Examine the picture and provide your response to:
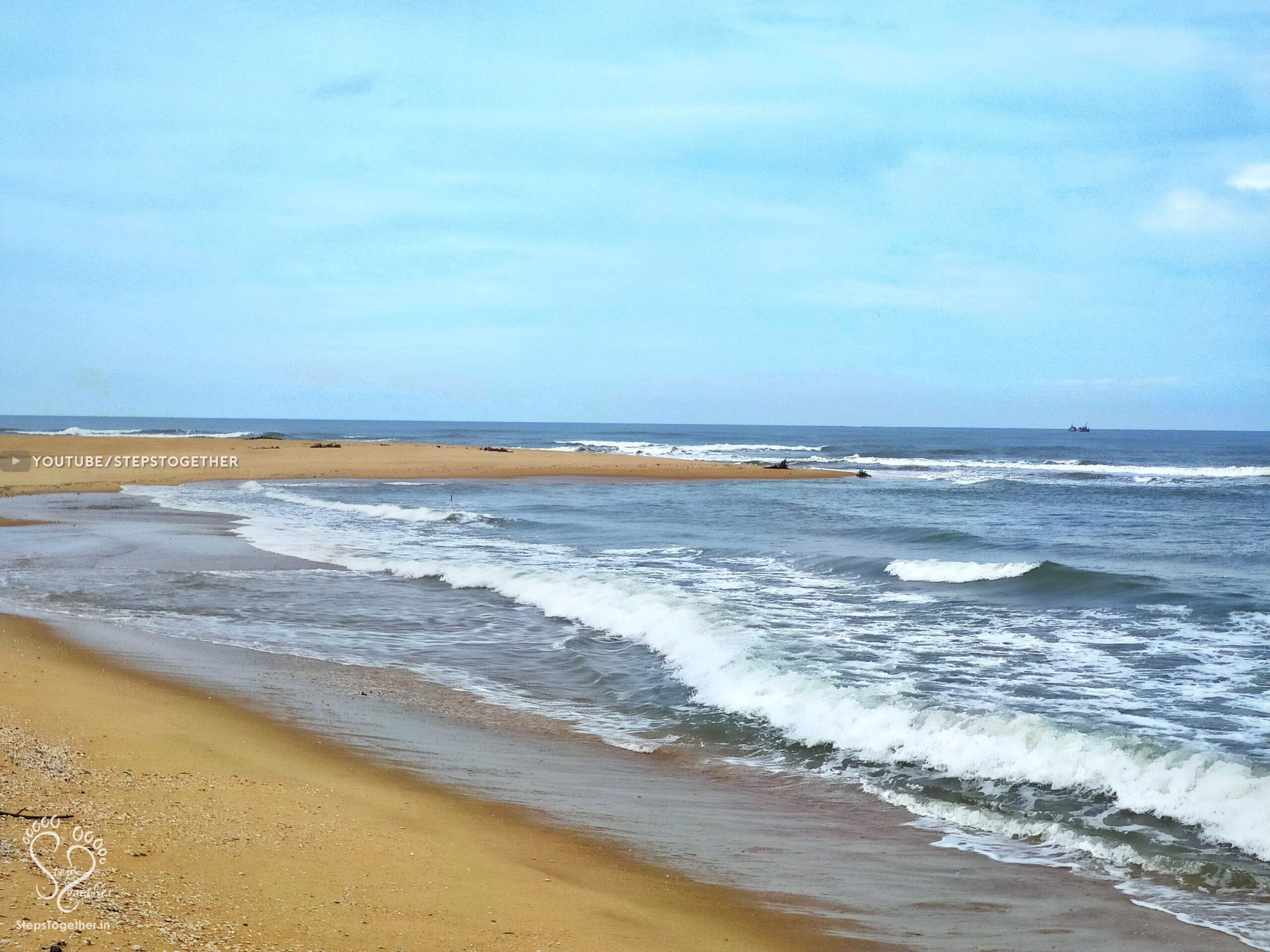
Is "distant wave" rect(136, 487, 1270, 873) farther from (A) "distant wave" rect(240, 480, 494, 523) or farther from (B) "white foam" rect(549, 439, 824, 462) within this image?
(B) "white foam" rect(549, 439, 824, 462)

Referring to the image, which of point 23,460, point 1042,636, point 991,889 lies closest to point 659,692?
point 991,889

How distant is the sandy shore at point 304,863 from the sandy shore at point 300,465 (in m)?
27.7

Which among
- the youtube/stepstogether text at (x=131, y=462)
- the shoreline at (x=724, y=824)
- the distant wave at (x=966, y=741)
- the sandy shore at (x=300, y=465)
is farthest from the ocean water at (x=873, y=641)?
the youtube/stepstogether text at (x=131, y=462)

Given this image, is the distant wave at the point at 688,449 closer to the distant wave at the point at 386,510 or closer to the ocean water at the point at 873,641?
the distant wave at the point at 386,510

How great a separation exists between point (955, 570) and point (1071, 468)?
47224 mm

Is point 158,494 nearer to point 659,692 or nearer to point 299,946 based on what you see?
point 659,692

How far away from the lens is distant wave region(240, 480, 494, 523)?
24.1 m

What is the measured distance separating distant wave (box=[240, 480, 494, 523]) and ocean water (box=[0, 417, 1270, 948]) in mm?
207

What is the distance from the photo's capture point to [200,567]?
15.3 m

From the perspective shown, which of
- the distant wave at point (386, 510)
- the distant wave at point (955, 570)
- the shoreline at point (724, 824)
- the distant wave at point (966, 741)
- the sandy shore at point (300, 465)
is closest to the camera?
the shoreline at point (724, 824)

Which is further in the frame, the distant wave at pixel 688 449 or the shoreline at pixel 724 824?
the distant wave at pixel 688 449

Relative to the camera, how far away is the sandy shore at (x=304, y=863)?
3.57 metres

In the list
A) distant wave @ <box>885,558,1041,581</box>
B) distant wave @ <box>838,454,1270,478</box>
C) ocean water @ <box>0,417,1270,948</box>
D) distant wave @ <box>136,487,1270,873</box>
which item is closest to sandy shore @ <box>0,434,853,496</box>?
ocean water @ <box>0,417,1270,948</box>

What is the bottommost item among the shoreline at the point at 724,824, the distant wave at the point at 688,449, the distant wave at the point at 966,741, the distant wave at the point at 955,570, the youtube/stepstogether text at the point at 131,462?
the shoreline at the point at 724,824
